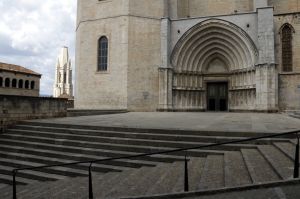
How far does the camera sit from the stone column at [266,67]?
54.1ft

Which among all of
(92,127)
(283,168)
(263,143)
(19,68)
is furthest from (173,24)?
(19,68)

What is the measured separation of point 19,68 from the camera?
3988 centimetres

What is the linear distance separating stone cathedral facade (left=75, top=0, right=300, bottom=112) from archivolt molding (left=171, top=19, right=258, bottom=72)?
6 cm

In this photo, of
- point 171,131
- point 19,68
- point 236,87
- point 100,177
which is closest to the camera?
point 100,177

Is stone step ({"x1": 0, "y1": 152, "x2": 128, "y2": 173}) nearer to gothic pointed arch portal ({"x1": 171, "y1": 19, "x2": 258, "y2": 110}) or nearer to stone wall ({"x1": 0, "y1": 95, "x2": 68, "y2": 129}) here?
stone wall ({"x1": 0, "y1": 95, "x2": 68, "y2": 129})

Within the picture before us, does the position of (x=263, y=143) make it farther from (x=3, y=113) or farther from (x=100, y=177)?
(x=3, y=113)

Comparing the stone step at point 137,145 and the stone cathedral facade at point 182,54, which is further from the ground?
the stone cathedral facade at point 182,54

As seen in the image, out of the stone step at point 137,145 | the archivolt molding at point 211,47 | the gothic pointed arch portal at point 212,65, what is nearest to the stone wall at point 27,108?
the stone step at point 137,145

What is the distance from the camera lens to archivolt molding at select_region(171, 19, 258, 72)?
18.0 meters

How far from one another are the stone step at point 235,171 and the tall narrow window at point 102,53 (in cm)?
1607

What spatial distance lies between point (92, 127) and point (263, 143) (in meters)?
4.98

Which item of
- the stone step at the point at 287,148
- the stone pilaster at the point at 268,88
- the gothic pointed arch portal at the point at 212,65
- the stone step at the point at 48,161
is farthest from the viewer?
the gothic pointed arch portal at the point at 212,65

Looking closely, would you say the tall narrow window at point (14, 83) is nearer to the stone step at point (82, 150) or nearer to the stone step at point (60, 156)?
the stone step at point (82, 150)

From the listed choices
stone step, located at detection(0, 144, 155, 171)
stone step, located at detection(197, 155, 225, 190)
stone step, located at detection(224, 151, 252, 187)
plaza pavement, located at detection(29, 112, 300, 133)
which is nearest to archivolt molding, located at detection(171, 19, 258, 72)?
plaza pavement, located at detection(29, 112, 300, 133)
